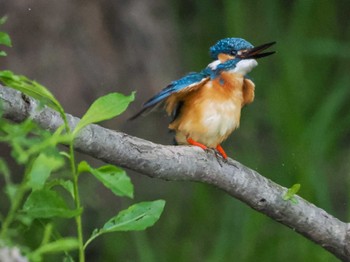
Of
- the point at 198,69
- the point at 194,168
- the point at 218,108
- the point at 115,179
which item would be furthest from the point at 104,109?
the point at 198,69

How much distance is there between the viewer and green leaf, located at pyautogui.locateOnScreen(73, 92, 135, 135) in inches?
39.2

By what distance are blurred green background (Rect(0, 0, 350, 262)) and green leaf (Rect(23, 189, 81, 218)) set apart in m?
3.12

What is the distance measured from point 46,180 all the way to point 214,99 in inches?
71.2

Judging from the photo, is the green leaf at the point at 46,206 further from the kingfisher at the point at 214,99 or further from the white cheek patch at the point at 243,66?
the white cheek patch at the point at 243,66

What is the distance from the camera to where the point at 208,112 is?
8.87 ft

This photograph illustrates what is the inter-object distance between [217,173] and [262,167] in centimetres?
245

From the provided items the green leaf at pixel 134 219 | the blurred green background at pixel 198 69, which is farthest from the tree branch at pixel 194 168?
the blurred green background at pixel 198 69

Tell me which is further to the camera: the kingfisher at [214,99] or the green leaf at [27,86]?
the kingfisher at [214,99]

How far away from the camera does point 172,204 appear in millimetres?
4516

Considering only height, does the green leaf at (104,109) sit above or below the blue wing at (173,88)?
below

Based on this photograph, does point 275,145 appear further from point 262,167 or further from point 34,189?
point 34,189

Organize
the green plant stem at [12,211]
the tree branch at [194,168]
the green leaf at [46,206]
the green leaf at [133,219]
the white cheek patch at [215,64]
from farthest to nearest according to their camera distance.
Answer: the white cheek patch at [215,64] → the tree branch at [194,168] → the green leaf at [133,219] → the green leaf at [46,206] → the green plant stem at [12,211]

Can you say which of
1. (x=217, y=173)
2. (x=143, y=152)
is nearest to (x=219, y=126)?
(x=217, y=173)

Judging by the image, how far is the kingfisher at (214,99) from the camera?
2691 mm
